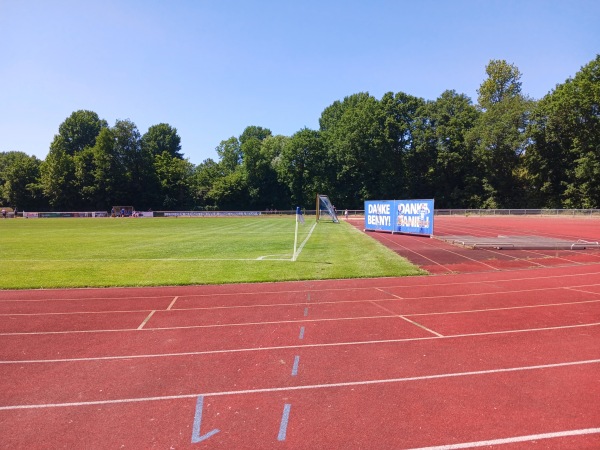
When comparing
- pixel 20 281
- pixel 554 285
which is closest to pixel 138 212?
pixel 20 281

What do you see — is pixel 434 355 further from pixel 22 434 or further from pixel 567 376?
pixel 22 434

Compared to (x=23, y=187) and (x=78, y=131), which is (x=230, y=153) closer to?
(x=78, y=131)

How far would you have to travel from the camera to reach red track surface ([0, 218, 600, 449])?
4.45 metres

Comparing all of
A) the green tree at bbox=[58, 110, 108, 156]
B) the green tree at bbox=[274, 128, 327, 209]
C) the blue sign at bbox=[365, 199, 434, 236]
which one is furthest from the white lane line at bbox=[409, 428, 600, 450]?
the green tree at bbox=[58, 110, 108, 156]

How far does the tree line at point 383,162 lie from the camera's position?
60.2 m

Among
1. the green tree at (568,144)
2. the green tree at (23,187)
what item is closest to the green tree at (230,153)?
the green tree at (23,187)

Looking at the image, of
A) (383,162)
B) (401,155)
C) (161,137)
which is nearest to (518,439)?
(383,162)

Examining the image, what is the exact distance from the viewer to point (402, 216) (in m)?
29.3

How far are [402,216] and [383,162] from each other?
47.0 m

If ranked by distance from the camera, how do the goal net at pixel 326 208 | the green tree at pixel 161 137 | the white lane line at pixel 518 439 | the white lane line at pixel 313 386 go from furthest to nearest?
the green tree at pixel 161 137
the goal net at pixel 326 208
the white lane line at pixel 313 386
the white lane line at pixel 518 439

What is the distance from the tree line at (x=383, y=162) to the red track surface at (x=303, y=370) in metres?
59.1

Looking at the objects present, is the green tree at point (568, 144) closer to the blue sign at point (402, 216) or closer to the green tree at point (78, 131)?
the blue sign at point (402, 216)

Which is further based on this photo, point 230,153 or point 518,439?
point 230,153

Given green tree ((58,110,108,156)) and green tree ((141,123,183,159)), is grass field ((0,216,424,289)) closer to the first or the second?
green tree ((58,110,108,156))
